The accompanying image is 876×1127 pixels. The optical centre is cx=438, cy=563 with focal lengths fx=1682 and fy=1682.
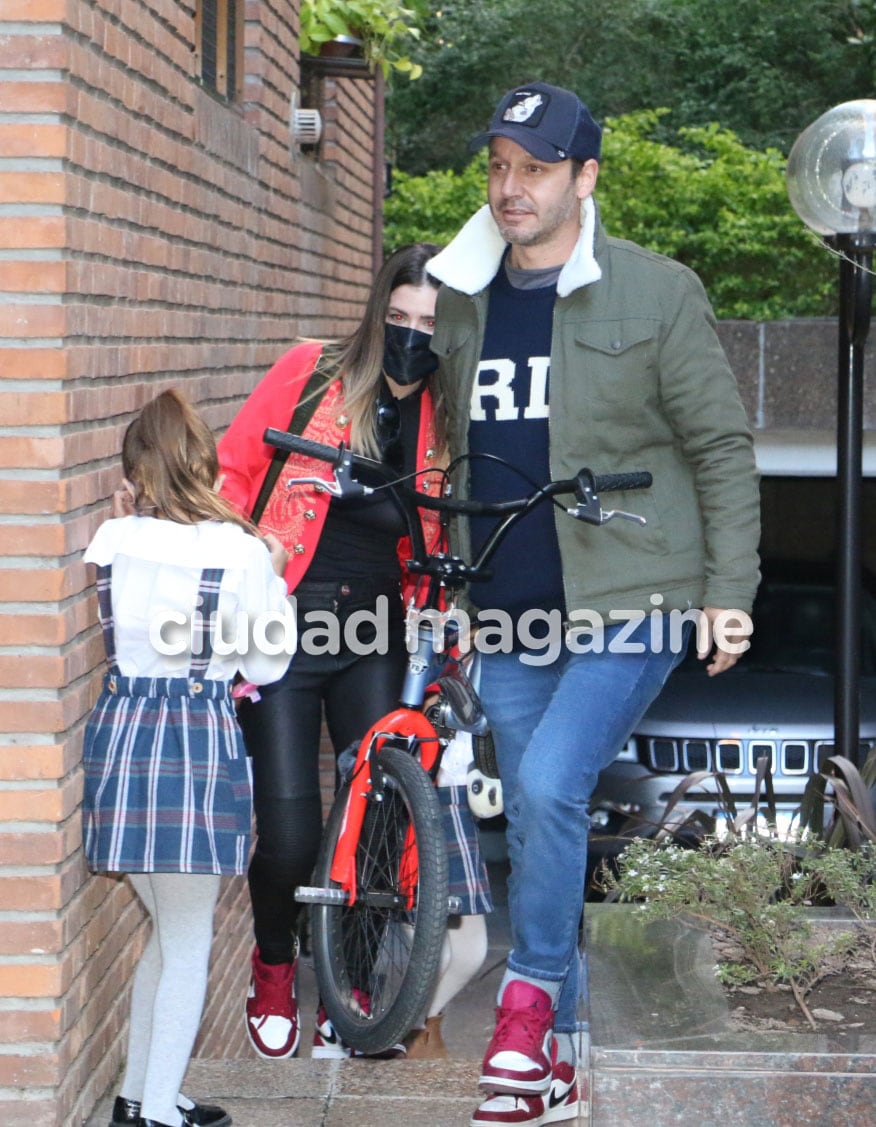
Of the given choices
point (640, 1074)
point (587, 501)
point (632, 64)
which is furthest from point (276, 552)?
point (632, 64)

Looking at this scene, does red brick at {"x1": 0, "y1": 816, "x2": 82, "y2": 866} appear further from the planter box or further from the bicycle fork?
the planter box

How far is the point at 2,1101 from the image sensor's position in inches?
134

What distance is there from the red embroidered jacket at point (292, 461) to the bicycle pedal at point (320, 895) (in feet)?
2.47

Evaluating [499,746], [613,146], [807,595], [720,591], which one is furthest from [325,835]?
[613,146]

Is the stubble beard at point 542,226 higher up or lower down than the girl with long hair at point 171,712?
higher up

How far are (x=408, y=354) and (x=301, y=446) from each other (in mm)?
518

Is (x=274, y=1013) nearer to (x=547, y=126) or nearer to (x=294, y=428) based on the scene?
(x=294, y=428)

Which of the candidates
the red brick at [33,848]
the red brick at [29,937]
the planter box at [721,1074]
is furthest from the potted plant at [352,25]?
the planter box at [721,1074]

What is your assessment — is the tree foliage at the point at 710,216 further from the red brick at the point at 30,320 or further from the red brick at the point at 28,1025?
the red brick at the point at 28,1025

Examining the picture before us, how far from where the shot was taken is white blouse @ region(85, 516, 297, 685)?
136 inches

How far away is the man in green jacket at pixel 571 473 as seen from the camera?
3562 mm

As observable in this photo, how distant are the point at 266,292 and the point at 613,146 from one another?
1314cm

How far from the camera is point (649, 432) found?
374cm

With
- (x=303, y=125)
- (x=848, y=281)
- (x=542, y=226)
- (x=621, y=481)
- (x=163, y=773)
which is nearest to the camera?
(x=163, y=773)
